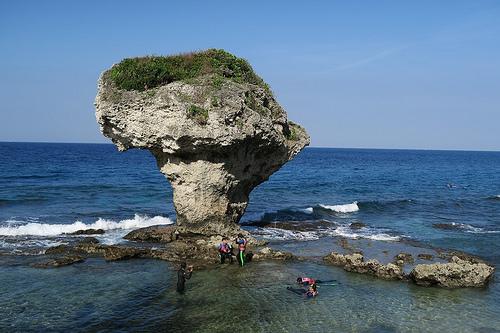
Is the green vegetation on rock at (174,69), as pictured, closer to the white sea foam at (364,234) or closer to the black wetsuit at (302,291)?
the black wetsuit at (302,291)

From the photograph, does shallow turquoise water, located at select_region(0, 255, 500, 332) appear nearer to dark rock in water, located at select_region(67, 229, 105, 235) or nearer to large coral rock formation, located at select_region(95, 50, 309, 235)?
large coral rock formation, located at select_region(95, 50, 309, 235)

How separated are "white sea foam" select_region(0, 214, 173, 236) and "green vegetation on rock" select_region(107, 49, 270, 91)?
469 inches

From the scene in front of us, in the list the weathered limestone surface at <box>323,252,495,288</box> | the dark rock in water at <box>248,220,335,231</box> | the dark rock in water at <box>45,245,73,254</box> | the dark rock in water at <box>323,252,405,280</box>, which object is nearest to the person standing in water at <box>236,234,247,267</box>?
the dark rock in water at <box>323,252,405,280</box>

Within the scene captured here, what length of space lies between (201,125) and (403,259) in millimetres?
13930

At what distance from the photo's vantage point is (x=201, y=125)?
26.1m

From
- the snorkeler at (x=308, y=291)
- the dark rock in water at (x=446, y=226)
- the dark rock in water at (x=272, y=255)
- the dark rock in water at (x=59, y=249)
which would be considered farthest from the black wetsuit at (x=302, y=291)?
the dark rock in water at (x=446, y=226)

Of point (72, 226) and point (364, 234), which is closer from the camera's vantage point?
point (72, 226)

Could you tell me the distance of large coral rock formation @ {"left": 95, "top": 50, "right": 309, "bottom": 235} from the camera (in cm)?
2628

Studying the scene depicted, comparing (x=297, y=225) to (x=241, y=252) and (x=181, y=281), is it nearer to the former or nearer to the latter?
(x=241, y=252)

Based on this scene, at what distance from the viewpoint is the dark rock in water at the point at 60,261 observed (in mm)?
23109

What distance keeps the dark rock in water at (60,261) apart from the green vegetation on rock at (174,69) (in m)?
10.2

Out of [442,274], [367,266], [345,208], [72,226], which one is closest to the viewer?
[442,274]

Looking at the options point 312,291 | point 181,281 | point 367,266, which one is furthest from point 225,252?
point 367,266

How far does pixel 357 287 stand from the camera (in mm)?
21453
